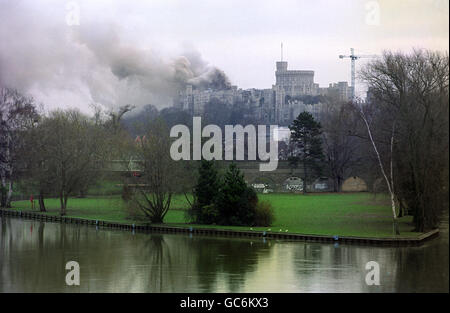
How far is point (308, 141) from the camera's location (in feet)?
276

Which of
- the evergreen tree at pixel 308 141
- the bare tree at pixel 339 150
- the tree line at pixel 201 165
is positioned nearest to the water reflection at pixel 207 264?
the tree line at pixel 201 165

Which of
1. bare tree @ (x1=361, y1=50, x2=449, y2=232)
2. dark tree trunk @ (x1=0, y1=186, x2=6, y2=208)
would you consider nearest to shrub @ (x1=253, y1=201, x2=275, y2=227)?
bare tree @ (x1=361, y1=50, x2=449, y2=232)

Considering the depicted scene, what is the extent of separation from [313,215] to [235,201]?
8446mm

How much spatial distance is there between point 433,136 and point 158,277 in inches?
658

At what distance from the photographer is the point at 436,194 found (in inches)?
1481

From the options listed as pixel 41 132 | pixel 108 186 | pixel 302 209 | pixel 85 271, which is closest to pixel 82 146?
pixel 41 132

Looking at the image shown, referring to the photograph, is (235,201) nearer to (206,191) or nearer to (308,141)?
(206,191)

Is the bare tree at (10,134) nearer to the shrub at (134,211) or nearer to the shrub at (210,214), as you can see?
the shrub at (134,211)

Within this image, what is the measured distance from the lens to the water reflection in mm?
25031

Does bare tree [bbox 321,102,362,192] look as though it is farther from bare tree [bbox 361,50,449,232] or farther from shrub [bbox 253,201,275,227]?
shrub [bbox 253,201,275,227]

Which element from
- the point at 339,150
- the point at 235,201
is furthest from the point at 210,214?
the point at 339,150

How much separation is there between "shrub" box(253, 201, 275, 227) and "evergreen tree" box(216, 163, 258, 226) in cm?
24

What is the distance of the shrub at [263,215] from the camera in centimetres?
4231
